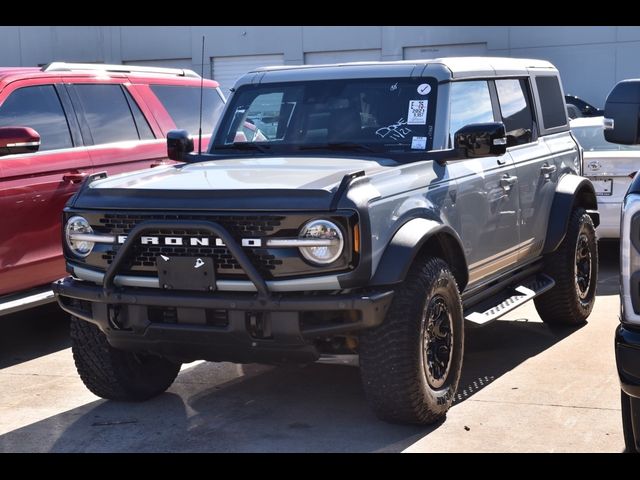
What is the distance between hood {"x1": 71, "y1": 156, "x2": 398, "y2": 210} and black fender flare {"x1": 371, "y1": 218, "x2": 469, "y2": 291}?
0.39 m

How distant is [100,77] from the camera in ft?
25.4

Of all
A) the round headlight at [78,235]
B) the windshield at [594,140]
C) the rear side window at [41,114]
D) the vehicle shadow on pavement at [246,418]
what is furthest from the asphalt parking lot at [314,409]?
the windshield at [594,140]

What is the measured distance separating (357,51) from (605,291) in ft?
59.0

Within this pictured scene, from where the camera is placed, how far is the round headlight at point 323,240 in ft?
15.3

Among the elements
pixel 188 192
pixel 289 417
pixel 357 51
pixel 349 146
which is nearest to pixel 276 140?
pixel 349 146

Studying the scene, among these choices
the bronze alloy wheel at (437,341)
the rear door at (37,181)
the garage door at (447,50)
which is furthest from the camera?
the garage door at (447,50)

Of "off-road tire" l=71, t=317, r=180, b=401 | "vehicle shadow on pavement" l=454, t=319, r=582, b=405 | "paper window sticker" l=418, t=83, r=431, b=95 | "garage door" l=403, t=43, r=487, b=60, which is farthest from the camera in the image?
"garage door" l=403, t=43, r=487, b=60

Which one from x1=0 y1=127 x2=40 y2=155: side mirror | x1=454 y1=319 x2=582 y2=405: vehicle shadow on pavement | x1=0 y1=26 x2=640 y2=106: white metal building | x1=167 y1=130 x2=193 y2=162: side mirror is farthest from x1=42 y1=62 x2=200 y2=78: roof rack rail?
x1=0 y1=26 x2=640 y2=106: white metal building

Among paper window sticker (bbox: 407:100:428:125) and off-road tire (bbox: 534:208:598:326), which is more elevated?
paper window sticker (bbox: 407:100:428:125)

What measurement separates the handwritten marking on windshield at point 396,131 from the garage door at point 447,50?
19.4m

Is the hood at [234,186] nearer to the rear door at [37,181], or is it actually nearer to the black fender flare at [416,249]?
the black fender flare at [416,249]

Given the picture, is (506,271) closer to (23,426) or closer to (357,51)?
(23,426)

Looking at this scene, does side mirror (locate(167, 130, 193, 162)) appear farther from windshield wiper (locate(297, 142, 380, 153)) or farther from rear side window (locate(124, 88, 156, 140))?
rear side window (locate(124, 88, 156, 140))

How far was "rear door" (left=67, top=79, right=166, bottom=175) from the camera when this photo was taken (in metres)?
7.38
